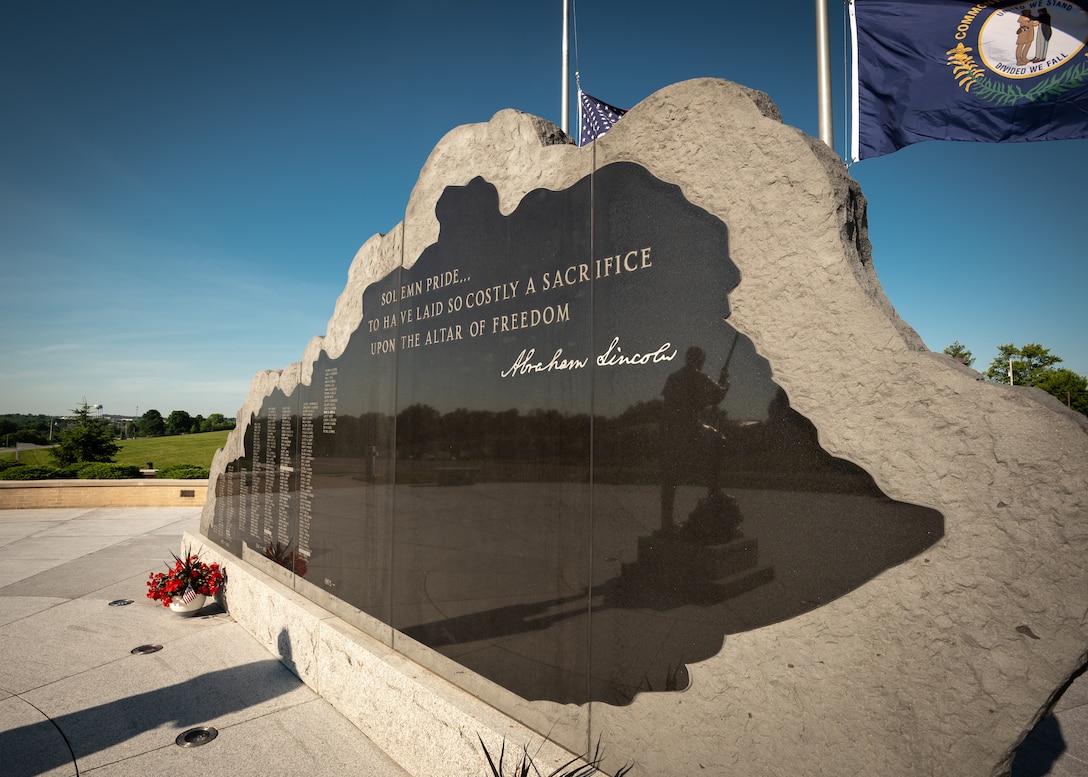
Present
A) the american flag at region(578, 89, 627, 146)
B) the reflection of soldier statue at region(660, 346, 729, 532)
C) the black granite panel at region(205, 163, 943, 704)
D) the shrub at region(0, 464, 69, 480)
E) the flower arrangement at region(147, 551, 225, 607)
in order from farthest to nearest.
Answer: the shrub at region(0, 464, 69, 480) → the american flag at region(578, 89, 627, 146) → the flower arrangement at region(147, 551, 225, 607) → the reflection of soldier statue at region(660, 346, 729, 532) → the black granite panel at region(205, 163, 943, 704)

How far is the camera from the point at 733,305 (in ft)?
8.41

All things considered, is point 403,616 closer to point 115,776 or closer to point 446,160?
point 115,776

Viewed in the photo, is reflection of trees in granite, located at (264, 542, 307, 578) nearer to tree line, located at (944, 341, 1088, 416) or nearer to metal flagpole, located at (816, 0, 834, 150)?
metal flagpole, located at (816, 0, 834, 150)

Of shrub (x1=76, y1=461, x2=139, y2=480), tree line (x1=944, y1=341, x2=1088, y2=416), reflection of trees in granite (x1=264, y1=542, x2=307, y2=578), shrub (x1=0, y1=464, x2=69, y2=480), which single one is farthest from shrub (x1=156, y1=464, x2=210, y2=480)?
tree line (x1=944, y1=341, x2=1088, y2=416)

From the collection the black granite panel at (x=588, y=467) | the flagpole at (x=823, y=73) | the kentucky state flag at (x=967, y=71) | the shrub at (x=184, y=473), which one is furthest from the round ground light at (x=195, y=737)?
the shrub at (x=184, y=473)

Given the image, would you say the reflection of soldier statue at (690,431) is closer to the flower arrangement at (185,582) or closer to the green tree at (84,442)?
the flower arrangement at (185,582)

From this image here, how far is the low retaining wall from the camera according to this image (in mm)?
16516

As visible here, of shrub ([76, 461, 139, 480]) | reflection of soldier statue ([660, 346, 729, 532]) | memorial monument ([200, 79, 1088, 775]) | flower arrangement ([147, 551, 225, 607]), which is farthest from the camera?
shrub ([76, 461, 139, 480])

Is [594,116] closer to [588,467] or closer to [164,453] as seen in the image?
[588,467]

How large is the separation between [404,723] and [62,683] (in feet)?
11.5

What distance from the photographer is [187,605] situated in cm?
701

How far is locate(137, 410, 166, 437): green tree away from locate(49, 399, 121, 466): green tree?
6467 cm

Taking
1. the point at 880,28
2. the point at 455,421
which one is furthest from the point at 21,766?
the point at 880,28

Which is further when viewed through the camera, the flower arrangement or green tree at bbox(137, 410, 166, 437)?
green tree at bbox(137, 410, 166, 437)
